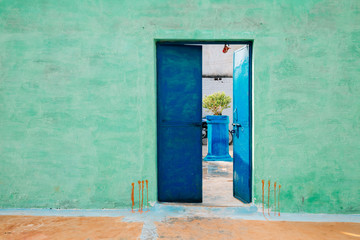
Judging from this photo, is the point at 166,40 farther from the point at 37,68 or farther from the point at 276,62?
the point at 37,68

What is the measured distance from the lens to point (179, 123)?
3.68 m

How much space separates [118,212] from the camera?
3.44 meters

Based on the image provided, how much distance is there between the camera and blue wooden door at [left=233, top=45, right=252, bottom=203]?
3.63 m

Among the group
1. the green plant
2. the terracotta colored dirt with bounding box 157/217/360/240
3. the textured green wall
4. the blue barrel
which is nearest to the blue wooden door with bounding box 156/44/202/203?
the textured green wall

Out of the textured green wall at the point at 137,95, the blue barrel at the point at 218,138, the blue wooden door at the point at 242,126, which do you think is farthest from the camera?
the blue barrel at the point at 218,138

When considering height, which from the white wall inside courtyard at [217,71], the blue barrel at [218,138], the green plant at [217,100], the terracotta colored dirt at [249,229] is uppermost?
the white wall inside courtyard at [217,71]

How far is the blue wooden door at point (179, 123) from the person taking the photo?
366 cm

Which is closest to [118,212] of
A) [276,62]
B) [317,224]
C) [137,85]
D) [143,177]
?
[143,177]

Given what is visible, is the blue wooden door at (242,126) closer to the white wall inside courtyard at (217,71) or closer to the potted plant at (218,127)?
the potted plant at (218,127)

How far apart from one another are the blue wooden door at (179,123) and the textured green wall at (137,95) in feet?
0.70

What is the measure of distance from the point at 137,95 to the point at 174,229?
1.78 metres

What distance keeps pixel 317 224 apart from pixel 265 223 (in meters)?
0.64

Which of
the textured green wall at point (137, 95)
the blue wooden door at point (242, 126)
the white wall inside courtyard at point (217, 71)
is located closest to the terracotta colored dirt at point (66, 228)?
the textured green wall at point (137, 95)

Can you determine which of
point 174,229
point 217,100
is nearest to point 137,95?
point 174,229
